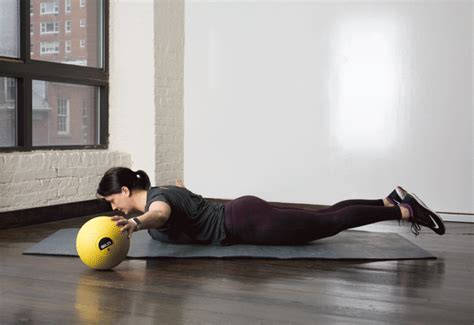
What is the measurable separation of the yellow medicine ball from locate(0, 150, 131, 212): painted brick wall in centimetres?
176

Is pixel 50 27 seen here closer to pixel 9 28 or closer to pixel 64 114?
pixel 9 28

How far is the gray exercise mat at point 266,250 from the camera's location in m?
3.39

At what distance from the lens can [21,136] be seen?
470cm

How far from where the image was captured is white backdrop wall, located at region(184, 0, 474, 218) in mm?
5004

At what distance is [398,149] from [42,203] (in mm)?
3022

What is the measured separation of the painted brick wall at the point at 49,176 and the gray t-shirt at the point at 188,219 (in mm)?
1406

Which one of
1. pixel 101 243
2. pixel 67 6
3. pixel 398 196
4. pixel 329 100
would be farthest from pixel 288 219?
pixel 67 6

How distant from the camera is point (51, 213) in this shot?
4871mm

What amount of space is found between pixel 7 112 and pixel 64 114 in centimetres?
70

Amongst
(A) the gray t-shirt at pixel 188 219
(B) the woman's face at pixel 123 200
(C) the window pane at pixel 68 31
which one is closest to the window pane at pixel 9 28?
(C) the window pane at pixel 68 31

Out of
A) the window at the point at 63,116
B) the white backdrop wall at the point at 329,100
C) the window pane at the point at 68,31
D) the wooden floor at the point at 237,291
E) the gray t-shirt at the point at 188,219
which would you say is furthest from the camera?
the window at the point at 63,116

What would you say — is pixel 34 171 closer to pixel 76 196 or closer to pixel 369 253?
pixel 76 196

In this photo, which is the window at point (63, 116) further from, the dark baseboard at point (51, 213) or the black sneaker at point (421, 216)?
the black sneaker at point (421, 216)

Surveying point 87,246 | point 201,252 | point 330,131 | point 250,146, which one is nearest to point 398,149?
point 330,131
